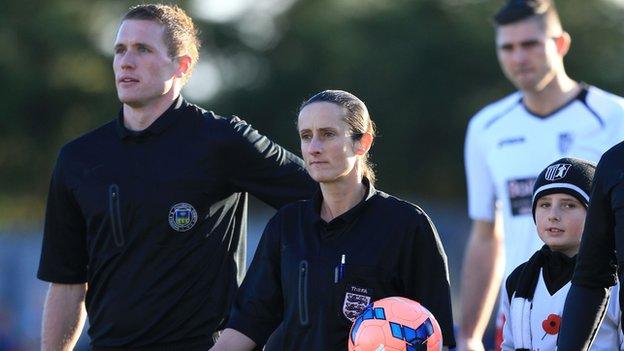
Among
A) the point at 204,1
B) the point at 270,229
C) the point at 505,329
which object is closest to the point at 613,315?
the point at 505,329

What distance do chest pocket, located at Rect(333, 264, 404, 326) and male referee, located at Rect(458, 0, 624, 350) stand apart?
74.0 inches

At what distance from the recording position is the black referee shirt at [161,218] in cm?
659

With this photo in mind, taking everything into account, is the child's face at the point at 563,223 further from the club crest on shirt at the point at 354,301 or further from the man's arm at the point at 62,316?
the man's arm at the point at 62,316

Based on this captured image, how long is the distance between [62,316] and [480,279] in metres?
2.63

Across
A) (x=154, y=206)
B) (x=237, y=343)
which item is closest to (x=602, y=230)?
(x=237, y=343)

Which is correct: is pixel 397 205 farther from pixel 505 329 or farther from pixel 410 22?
pixel 410 22

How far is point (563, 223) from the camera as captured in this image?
6.06 metres

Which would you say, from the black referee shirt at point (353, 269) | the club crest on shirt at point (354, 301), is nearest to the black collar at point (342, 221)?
the black referee shirt at point (353, 269)

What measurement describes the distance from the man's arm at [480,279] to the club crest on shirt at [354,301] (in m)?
2.34

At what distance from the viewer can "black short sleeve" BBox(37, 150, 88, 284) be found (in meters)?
6.82

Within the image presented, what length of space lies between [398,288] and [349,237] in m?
0.31

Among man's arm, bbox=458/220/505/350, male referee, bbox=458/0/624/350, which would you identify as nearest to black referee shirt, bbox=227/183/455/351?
male referee, bbox=458/0/624/350

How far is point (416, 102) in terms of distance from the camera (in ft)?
95.7

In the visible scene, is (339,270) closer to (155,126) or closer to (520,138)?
→ (155,126)
